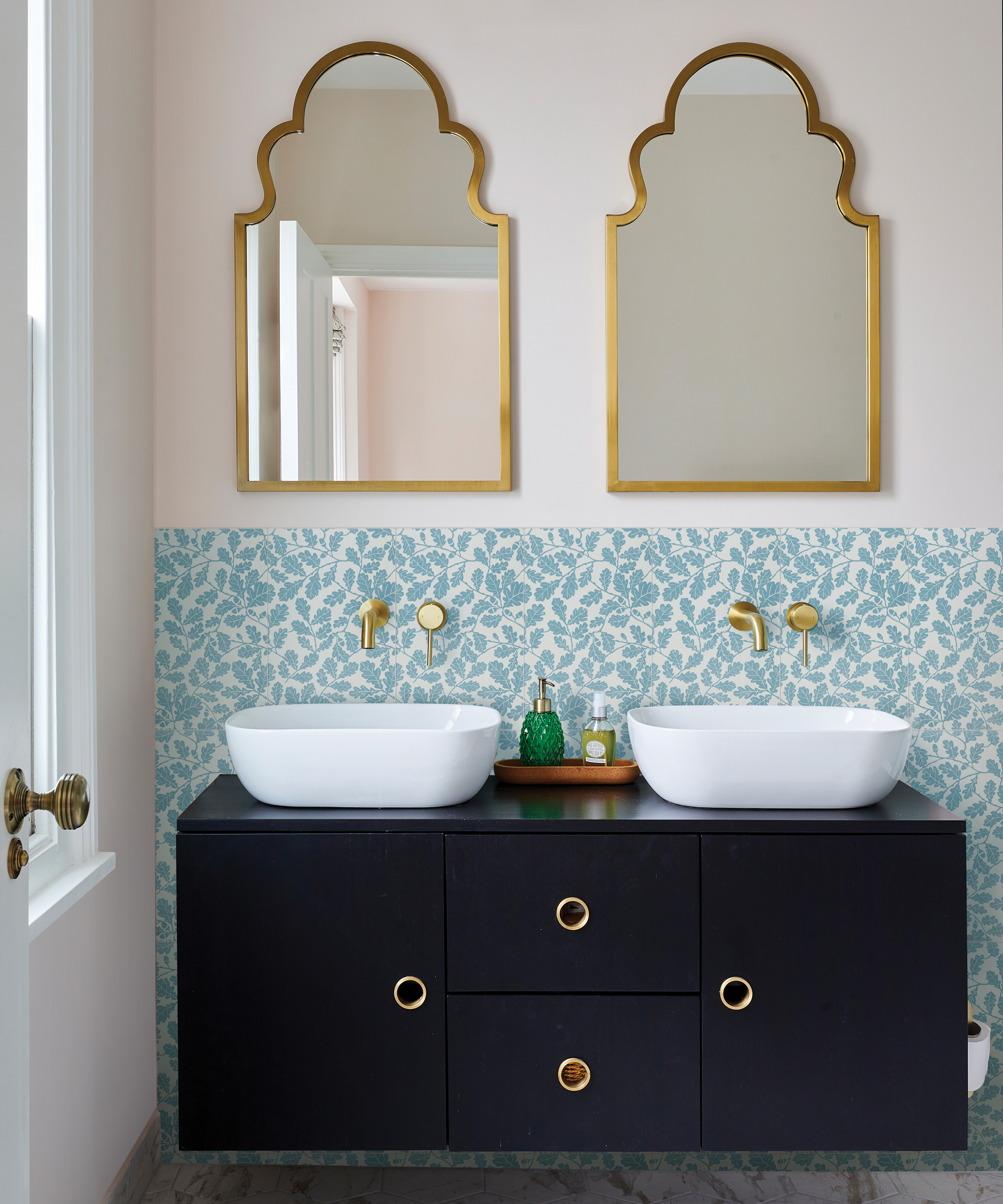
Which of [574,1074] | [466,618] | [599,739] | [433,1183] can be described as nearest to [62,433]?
[466,618]

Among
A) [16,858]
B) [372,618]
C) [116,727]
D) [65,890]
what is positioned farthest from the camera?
[372,618]

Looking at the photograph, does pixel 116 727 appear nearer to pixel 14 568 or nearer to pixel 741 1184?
pixel 14 568

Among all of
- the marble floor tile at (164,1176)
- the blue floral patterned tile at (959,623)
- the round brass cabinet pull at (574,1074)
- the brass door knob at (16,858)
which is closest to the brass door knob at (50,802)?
the brass door knob at (16,858)

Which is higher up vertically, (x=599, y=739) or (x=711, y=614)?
(x=711, y=614)

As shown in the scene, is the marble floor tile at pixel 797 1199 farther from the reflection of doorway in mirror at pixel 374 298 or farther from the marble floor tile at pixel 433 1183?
the reflection of doorway in mirror at pixel 374 298

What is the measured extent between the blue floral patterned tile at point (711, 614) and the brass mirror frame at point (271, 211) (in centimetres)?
39

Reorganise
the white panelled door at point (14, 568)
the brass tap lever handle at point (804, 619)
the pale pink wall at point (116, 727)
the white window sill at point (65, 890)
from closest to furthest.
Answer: the white panelled door at point (14, 568) < the white window sill at point (65, 890) < the pale pink wall at point (116, 727) < the brass tap lever handle at point (804, 619)

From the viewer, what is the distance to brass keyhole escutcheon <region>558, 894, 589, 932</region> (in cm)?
148

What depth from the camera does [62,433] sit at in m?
1.48

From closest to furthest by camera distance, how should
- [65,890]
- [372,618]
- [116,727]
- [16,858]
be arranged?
[16,858] → [65,890] → [116,727] → [372,618]

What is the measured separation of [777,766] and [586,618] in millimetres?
534

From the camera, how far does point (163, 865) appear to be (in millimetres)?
1885

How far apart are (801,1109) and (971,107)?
193 centimetres

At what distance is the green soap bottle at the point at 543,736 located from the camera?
69.0 inches
